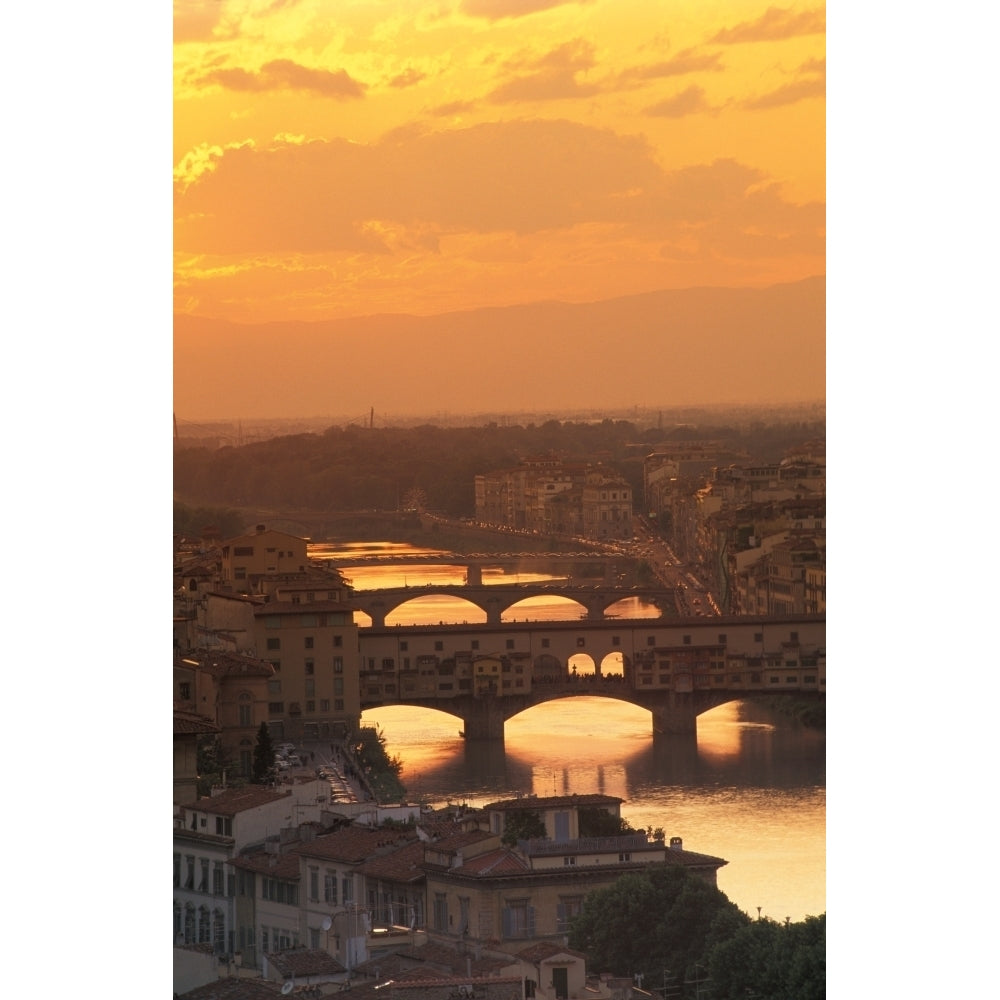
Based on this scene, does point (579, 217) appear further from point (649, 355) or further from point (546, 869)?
point (546, 869)

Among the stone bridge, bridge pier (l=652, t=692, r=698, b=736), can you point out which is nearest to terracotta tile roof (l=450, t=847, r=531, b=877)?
bridge pier (l=652, t=692, r=698, b=736)

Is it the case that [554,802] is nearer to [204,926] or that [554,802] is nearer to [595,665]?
[595,665]

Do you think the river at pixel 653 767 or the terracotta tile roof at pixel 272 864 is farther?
the river at pixel 653 767

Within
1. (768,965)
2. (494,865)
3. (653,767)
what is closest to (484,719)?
A: (653,767)

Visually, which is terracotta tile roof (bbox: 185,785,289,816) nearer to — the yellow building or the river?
the river

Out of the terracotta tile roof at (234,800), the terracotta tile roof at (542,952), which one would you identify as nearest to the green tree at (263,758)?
the terracotta tile roof at (234,800)

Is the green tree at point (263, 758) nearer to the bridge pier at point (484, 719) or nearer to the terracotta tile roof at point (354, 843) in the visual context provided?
the terracotta tile roof at point (354, 843)

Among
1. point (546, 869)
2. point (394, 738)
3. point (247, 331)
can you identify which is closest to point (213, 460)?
point (247, 331)
